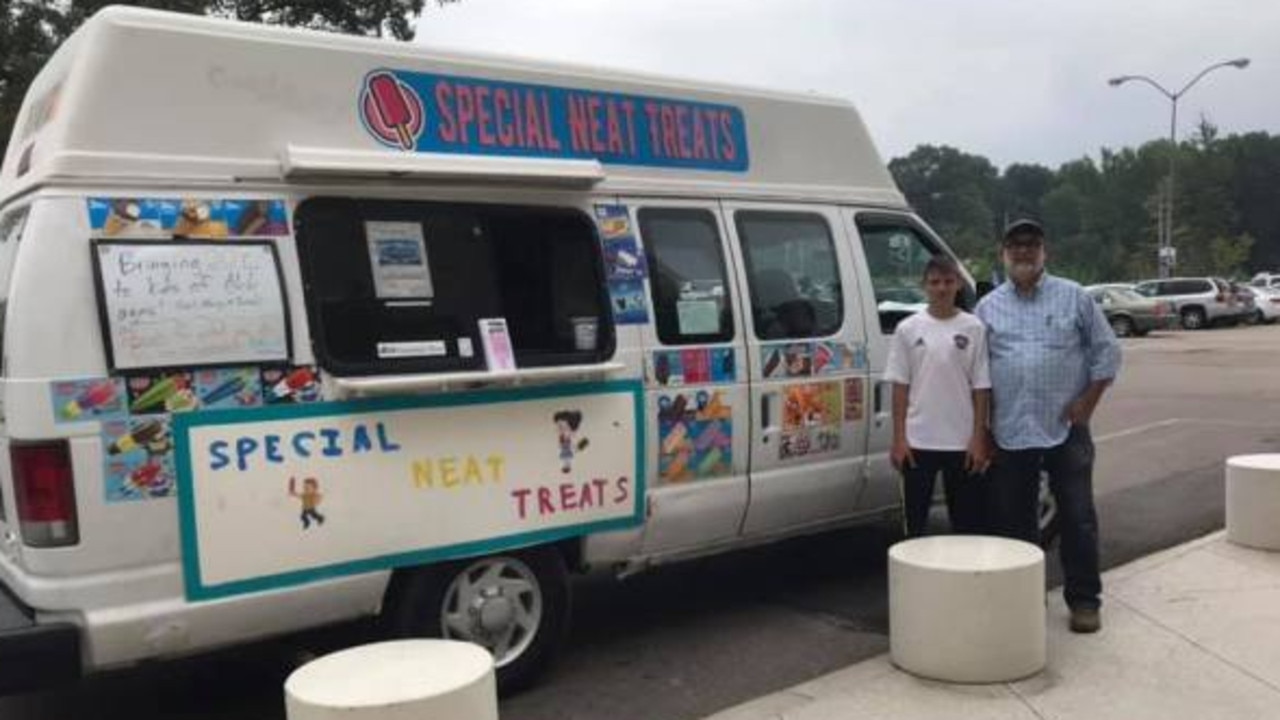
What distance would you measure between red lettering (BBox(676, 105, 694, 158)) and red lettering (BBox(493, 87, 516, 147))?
3.01ft

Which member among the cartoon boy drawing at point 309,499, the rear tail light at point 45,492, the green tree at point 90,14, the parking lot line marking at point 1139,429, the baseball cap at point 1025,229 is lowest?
the parking lot line marking at point 1139,429

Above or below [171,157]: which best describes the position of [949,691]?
below

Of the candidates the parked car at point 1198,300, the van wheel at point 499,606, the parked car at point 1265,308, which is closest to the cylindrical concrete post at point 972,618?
the van wheel at point 499,606

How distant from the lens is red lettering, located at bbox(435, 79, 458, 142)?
16.1 feet

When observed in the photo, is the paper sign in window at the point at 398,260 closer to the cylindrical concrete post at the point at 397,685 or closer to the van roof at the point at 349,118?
the van roof at the point at 349,118

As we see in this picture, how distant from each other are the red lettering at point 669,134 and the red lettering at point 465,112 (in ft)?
3.29

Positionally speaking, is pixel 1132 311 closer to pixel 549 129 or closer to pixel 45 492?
pixel 549 129

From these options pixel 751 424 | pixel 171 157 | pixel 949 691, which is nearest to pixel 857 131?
pixel 751 424

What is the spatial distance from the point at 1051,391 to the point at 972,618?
1.24m

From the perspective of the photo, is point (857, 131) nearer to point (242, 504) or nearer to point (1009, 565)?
point (1009, 565)

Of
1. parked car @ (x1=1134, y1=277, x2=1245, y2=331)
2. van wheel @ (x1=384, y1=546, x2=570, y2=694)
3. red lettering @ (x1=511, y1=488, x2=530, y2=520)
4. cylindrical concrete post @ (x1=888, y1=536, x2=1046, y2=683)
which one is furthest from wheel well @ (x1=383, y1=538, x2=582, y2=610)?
parked car @ (x1=1134, y1=277, x2=1245, y2=331)

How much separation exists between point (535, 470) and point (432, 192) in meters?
1.18

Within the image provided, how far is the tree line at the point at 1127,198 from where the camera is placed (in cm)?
7931

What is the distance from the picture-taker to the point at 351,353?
4.53 meters
